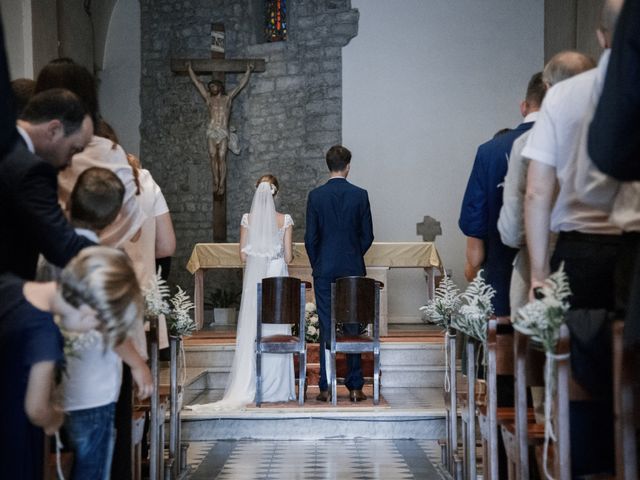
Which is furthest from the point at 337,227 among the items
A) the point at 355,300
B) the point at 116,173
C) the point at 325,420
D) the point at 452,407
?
the point at 116,173

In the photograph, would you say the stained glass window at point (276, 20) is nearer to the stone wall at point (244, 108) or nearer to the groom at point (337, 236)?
the stone wall at point (244, 108)

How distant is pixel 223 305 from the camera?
10.7 metres

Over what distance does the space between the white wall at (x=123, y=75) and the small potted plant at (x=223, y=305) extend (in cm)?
245

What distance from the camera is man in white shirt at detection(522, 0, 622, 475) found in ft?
8.18

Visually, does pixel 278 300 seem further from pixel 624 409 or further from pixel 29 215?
pixel 624 409

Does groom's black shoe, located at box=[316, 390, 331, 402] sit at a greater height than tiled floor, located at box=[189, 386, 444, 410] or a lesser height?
greater

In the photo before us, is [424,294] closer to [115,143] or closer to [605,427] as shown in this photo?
[115,143]

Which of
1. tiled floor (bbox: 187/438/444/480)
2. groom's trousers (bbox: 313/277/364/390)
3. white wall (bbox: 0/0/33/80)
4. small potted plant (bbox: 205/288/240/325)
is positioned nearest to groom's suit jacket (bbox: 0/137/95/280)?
tiled floor (bbox: 187/438/444/480)

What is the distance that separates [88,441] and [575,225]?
5.26 ft

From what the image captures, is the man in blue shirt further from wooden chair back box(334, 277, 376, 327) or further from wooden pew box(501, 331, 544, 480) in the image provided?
wooden chair back box(334, 277, 376, 327)

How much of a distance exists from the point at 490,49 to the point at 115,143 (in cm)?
830

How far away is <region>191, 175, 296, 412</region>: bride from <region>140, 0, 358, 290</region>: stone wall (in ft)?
14.5

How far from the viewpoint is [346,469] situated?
4836 millimetres

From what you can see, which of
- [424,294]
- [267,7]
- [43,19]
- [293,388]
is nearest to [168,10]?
[267,7]
